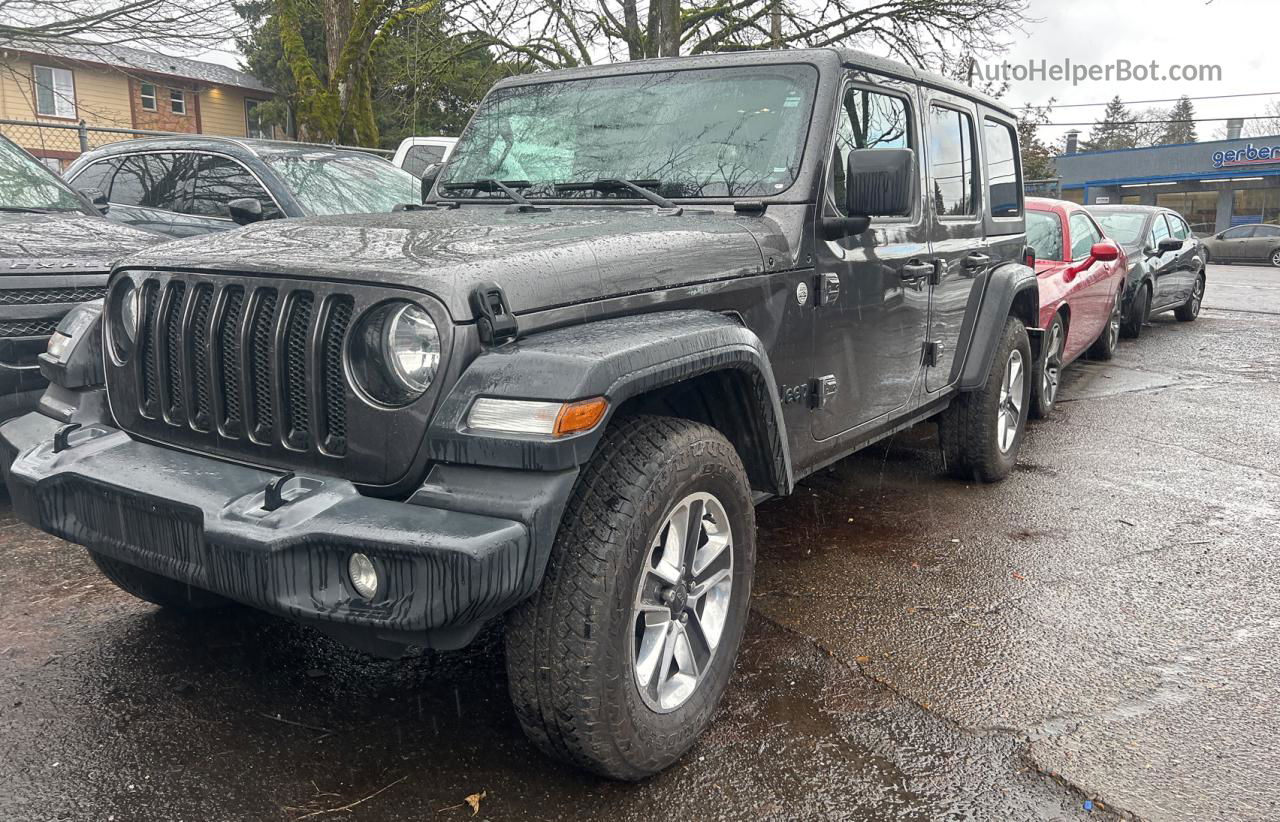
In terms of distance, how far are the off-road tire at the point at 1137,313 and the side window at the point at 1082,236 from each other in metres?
2.65

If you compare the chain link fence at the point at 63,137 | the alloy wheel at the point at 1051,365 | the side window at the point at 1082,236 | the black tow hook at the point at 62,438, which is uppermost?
the chain link fence at the point at 63,137

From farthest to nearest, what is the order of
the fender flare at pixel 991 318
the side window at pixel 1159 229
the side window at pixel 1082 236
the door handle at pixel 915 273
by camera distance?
the side window at pixel 1159 229 < the side window at pixel 1082 236 < the fender flare at pixel 991 318 < the door handle at pixel 915 273

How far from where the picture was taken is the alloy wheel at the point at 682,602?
8.64 feet

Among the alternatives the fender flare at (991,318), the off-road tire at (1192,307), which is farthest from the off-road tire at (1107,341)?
the fender flare at (991,318)

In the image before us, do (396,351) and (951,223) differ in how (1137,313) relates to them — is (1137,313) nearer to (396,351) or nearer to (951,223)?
(951,223)

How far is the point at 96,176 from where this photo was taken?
736 cm

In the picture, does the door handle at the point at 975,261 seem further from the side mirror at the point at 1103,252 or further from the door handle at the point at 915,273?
the side mirror at the point at 1103,252

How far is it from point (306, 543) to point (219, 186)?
5.43 meters

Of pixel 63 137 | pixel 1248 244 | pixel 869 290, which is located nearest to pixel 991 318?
pixel 869 290

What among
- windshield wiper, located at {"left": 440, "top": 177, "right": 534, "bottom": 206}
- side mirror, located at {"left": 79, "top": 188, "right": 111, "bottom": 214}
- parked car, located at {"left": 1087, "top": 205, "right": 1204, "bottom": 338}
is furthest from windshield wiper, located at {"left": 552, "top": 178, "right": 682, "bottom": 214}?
parked car, located at {"left": 1087, "top": 205, "right": 1204, "bottom": 338}

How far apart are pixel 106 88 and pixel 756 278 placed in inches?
1358

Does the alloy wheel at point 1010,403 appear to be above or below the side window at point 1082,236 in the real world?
below

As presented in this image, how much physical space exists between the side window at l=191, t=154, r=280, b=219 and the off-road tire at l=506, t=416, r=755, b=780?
5.04m

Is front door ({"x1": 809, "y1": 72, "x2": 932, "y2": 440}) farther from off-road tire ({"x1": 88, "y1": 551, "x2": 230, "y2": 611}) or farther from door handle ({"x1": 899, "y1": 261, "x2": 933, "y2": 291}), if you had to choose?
off-road tire ({"x1": 88, "y1": 551, "x2": 230, "y2": 611})
